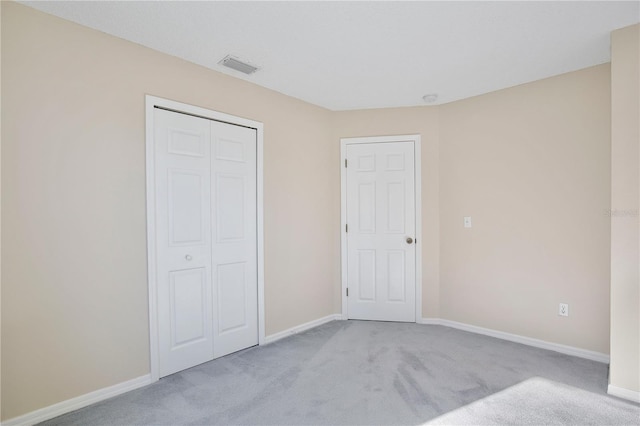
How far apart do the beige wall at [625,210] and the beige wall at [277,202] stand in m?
0.61

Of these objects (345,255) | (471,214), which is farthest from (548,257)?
(345,255)

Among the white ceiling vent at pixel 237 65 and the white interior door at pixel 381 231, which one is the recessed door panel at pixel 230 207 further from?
the white interior door at pixel 381 231

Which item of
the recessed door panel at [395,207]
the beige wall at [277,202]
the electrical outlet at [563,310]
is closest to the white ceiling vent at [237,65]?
the beige wall at [277,202]

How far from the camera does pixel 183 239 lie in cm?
266

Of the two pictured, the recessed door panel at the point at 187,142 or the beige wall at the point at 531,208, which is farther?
the beige wall at the point at 531,208

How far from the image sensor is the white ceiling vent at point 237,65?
2.65 m

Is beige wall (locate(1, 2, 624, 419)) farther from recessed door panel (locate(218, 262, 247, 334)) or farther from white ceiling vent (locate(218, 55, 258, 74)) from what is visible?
recessed door panel (locate(218, 262, 247, 334))

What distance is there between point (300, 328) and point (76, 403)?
198 cm

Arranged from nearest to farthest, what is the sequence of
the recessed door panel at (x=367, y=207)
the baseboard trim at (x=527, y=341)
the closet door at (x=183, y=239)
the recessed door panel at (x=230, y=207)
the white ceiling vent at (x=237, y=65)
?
the closet door at (x=183, y=239) < the white ceiling vent at (x=237, y=65) < the baseboard trim at (x=527, y=341) < the recessed door panel at (x=230, y=207) < the recessed door panel at (x=367, y=207)

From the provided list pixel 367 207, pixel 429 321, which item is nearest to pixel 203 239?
pixel 367 207

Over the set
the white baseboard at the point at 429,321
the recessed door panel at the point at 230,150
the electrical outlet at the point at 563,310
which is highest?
the recessed door panel at the point at 230,150

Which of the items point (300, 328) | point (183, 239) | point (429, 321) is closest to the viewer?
point (183, 239)

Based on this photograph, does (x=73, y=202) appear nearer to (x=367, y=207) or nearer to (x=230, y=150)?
(x=230, y=150)

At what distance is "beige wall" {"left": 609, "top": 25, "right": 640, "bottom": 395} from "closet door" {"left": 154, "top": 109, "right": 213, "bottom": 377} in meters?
2.96
